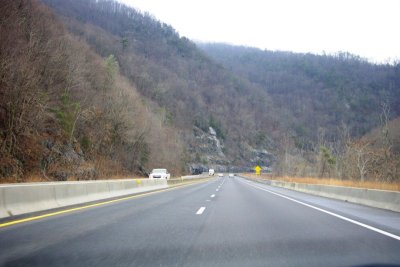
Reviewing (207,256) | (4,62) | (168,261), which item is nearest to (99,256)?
(168,261)

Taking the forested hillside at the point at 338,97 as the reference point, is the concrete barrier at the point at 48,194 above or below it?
below

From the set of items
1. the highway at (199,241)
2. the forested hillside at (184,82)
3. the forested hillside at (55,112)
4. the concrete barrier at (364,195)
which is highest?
the forested hillside at (184,82)

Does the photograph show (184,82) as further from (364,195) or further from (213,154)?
(364,195)

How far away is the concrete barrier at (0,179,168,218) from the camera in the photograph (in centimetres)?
1093

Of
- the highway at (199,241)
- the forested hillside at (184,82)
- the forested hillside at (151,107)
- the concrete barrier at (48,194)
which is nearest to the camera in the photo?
the highway at (199,241)

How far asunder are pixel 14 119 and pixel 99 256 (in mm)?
28519

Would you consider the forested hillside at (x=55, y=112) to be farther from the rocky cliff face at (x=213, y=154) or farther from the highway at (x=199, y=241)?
the rocky cliff face at (x=213, y=154)

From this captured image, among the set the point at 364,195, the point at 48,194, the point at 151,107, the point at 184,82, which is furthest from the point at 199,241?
the point at 184,82

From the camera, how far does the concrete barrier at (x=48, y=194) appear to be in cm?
1093

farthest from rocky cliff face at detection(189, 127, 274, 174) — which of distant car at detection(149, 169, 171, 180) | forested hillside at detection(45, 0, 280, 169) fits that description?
distant car at detection(149, 169, 171, 180)

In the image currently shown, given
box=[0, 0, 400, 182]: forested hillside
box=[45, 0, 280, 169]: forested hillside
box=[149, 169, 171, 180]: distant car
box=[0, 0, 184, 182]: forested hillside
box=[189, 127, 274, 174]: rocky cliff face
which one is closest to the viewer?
box=[0, 0, 184, 182]: forested hillside

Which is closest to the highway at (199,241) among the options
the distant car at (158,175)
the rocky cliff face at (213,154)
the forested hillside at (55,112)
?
the forested hillside at (55,112)

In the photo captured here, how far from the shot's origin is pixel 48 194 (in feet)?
44.0

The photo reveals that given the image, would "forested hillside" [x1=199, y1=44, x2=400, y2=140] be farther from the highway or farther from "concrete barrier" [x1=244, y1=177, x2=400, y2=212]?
the highway
